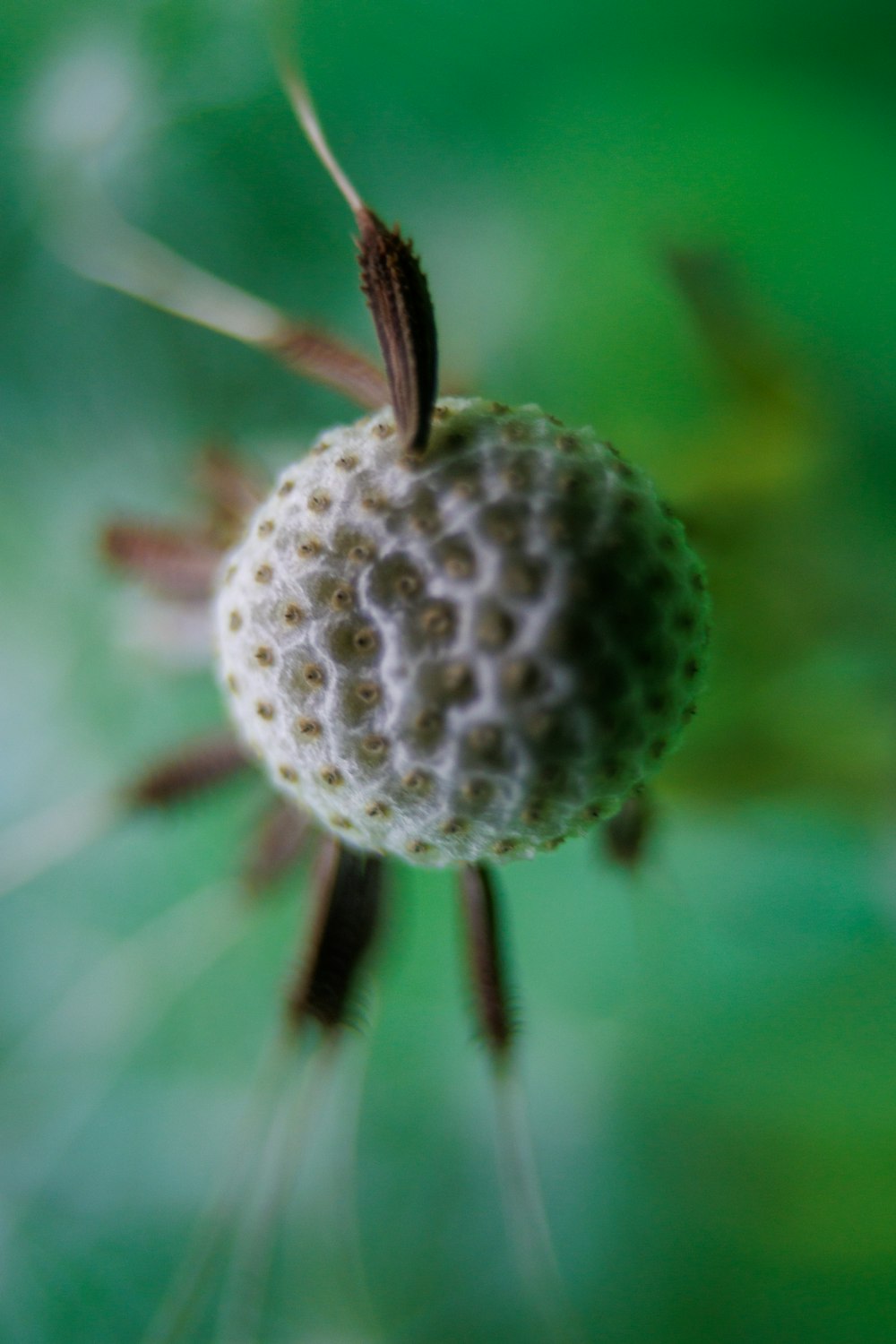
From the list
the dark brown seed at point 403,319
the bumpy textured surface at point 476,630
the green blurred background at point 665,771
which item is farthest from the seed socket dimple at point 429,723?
the green blurred background at point 665,771

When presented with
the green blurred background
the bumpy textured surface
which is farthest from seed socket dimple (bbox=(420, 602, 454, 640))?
the green blurred background

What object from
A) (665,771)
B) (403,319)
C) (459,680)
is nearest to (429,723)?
(459,680)

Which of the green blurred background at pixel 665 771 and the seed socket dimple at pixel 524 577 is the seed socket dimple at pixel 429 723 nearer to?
the seed socket dimple at pixel 524 577

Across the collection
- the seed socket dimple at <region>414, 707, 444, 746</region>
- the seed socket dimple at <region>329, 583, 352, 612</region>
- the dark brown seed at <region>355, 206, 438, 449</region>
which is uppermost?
the dark brown seed at <region>355, 206, 438, 449</region>

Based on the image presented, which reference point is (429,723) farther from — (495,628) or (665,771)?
(665,771)

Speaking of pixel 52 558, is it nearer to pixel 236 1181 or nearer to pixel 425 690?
pixel 236 1181

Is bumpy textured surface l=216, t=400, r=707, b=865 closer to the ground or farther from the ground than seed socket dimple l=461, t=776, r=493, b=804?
farther from the ground

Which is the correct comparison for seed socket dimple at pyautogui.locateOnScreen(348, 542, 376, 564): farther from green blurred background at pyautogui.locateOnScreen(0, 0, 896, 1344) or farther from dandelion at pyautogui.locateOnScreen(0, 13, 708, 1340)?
green blurred background at pyautogui.locateOnScreen(0, 0, 896, 1344)
